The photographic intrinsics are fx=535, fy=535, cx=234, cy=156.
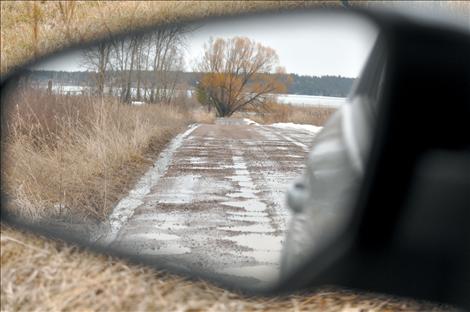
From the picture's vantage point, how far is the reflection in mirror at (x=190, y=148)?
1248mm

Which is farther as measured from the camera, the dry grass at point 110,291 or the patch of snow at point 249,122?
the dry grass at point 110,291

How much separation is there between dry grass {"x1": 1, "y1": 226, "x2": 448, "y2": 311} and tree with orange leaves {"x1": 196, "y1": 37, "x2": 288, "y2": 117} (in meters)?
0.86

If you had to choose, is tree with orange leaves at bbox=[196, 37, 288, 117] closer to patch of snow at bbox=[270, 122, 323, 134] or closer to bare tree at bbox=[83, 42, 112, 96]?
patch of snow at bbox=[270, 122, 323, 134]

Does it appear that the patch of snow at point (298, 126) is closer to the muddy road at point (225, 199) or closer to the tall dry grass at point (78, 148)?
the muddy road at point (225, 199)

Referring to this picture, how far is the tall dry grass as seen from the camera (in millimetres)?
1828

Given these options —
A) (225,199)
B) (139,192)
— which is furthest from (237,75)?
(139,192)

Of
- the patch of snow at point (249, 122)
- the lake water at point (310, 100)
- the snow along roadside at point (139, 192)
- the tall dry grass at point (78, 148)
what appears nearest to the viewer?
the lake water at point (310, 100)

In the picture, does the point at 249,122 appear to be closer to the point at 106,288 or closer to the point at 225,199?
the point at 225,199

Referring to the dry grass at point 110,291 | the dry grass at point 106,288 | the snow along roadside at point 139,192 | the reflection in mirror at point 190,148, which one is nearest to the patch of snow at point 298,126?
the reflection in mirror at point 190,148

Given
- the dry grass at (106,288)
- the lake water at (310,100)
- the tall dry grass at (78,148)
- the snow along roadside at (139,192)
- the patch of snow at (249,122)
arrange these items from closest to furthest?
the lake water at (310,100)
the patch of snow at (249,122)
the snow along roadside at (139,192)
the tall dry grass at (78,148)
the dry grass at (106,288)

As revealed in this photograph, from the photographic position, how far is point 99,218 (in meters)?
1.83

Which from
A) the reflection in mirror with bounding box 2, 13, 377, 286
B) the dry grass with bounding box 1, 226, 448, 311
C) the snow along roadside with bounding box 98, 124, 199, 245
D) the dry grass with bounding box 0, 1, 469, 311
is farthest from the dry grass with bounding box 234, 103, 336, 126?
the dry grass with bounding box 1, 226, 448, 311

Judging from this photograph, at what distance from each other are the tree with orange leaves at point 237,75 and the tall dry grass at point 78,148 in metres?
0.15

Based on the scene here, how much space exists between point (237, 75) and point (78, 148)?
0.83 m
